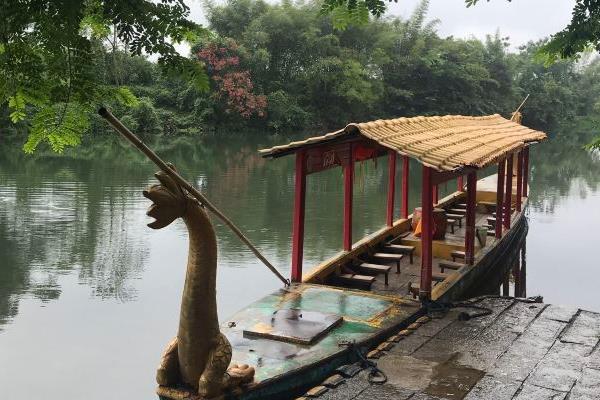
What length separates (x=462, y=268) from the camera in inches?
288

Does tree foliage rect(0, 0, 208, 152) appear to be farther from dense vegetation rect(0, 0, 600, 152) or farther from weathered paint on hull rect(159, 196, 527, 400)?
dense vegetation rect(0, 0, 600, 152)

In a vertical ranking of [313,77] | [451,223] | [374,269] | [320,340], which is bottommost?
[320,340]

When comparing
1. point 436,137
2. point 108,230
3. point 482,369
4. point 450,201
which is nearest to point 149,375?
point 482,369

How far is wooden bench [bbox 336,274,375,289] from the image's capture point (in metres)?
6.73

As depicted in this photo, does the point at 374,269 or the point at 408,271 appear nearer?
the point at 374,269

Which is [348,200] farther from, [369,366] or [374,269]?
[369,366]

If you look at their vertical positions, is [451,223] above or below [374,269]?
above

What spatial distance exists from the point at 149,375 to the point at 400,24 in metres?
34.5

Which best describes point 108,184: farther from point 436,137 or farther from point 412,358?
point 412,358

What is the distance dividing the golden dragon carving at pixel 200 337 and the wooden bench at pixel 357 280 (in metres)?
2.81

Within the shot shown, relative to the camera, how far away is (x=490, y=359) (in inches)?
191

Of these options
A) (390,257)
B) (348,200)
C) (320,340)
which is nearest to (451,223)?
(390,257)

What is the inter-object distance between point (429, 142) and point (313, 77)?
27.8 meters

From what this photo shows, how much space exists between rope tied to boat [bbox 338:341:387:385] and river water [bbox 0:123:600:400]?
2.22 meters
